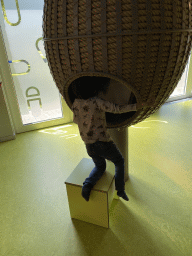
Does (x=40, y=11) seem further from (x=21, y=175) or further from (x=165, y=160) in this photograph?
(x=165, y=160)

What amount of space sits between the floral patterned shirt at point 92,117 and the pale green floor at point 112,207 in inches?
28.2

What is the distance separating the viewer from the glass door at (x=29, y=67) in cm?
250

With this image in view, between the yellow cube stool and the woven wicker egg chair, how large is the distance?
78cm

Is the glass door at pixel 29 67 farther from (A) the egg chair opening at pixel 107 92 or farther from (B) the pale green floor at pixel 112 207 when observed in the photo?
(A) the egg chair opening at pixel 107 92

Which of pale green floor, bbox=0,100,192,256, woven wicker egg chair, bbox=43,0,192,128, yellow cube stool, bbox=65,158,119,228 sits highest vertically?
woven wicker egg chair, bbox=43,0,192,128

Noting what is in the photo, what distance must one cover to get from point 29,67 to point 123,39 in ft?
8.04

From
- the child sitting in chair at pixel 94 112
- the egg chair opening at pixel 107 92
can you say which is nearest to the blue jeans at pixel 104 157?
the child sitting in chair at pixel 94 112

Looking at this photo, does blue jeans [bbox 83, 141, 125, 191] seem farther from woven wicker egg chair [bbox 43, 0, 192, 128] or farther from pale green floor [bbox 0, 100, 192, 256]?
woven wicker egg chair [bbox 43, 0, 192, 128]

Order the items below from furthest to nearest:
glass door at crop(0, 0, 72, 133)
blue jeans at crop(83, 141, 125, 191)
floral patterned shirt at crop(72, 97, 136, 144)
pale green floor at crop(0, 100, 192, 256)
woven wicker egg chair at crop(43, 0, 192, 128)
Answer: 1. glass door at crop(0, 0, 72, 133)
2. pale green floor at crop(0, 100, 192, 256)
3. blue jeans at crop(83, 141, 125, 191)
4. floral patterned shirt at crop(72, 97, 136, 144)
5. woven wicker egg chair at crop(43, 0, 192, 128)

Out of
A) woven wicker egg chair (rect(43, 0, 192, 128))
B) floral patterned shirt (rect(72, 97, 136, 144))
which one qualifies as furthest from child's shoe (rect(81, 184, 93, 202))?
woven wicker egg chair (rect(43, 0, 192, 128))

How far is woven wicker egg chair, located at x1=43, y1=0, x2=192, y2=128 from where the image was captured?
563mm

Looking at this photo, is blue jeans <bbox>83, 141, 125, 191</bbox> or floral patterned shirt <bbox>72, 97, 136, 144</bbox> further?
blue jeans <bbox>83, 141, 125, 191</bbox>

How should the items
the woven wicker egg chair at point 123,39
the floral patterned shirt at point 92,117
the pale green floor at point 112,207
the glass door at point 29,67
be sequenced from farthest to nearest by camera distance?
the glass door at point 29,67, the pale green floor at point 112,207, the floral patterned shirt at point 92,117, the woven wicker egg chair at point 123,39

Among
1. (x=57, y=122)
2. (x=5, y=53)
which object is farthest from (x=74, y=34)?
(x=57, y=122)
